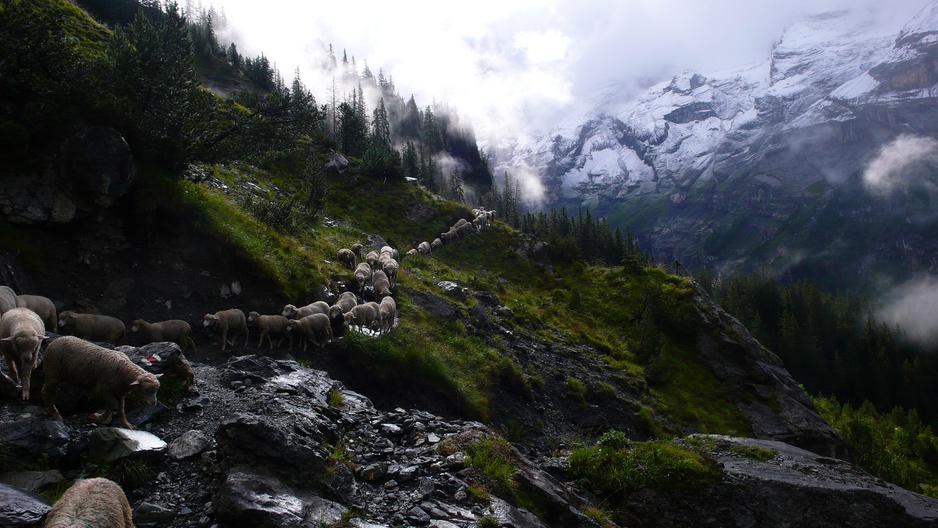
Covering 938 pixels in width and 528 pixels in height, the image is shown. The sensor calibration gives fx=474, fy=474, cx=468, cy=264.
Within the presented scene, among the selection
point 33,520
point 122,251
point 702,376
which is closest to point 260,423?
point 33,520

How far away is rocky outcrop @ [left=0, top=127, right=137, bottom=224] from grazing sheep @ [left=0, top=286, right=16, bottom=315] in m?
4.62

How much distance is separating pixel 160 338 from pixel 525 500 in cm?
1099

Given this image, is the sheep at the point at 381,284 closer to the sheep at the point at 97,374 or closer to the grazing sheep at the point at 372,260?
the grazing sheep at the point at 372,260

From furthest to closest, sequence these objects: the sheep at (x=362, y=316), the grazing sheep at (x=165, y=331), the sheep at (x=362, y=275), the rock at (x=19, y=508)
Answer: the sheep at (x=362, y=275) → the sheep at (x=362, y=316) → the grazing sheep at (x=165, y=331) → the rock at (x=19, y=508)

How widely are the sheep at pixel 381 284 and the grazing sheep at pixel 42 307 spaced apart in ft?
39.1

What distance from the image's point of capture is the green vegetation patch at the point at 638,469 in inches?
469

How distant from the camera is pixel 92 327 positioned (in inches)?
490

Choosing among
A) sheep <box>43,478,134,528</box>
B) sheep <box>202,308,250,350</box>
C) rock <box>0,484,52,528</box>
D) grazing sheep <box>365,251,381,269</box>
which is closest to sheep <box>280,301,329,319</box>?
sheep <box>202,308,250,350</box>

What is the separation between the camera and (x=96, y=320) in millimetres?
12617

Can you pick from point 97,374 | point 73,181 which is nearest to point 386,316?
point 97,374

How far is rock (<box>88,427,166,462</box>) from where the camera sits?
7.51 m

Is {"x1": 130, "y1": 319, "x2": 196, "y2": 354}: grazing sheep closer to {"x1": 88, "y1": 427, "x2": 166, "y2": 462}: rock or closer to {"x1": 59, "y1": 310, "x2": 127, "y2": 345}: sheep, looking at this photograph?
{"x1": 59, "y1": 310, "x2": 127, "y2": 345}: sheep

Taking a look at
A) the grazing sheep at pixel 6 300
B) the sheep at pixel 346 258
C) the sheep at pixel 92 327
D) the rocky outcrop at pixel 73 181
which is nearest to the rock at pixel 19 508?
the grazing sheep at pixel 6 300

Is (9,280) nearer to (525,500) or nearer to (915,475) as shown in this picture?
(525,500)
